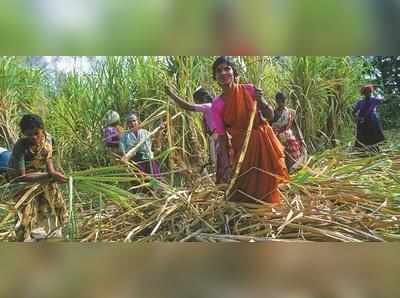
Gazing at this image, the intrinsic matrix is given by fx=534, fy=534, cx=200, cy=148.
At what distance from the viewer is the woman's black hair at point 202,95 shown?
1.96 metres

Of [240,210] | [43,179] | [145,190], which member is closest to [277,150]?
[240,210]

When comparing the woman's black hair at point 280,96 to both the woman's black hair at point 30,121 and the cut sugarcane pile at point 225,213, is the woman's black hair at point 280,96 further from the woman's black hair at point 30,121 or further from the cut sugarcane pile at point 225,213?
the woman's black hair at point 30,121

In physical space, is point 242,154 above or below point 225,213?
above

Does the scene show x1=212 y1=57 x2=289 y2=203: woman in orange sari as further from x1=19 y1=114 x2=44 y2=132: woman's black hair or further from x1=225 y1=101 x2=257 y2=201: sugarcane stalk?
x1=19 y1=114 x2=44 y2=132: woman's black hair

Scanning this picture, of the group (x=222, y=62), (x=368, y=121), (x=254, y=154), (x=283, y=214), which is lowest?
(x=283, y=214)

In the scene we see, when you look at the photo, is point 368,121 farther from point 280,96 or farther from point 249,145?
point 249,145

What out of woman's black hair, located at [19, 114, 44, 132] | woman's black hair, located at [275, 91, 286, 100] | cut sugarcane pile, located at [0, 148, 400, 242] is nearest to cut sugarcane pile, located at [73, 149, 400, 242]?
cut sugarcane pile, located at [0, 148, 400, 242]

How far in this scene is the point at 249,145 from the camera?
1.98 m

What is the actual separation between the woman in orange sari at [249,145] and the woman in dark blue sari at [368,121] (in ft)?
0.98

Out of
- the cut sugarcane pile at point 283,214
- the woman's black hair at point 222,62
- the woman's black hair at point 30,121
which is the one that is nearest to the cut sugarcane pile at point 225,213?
the cut sugarcane pile at point 283,214

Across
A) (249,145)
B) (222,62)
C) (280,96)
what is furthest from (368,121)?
(222,62)

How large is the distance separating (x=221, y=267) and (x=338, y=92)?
777 millimetres

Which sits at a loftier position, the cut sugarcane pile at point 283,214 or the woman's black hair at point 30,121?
the woman's black hair at point 30,121

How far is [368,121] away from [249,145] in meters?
0.44
